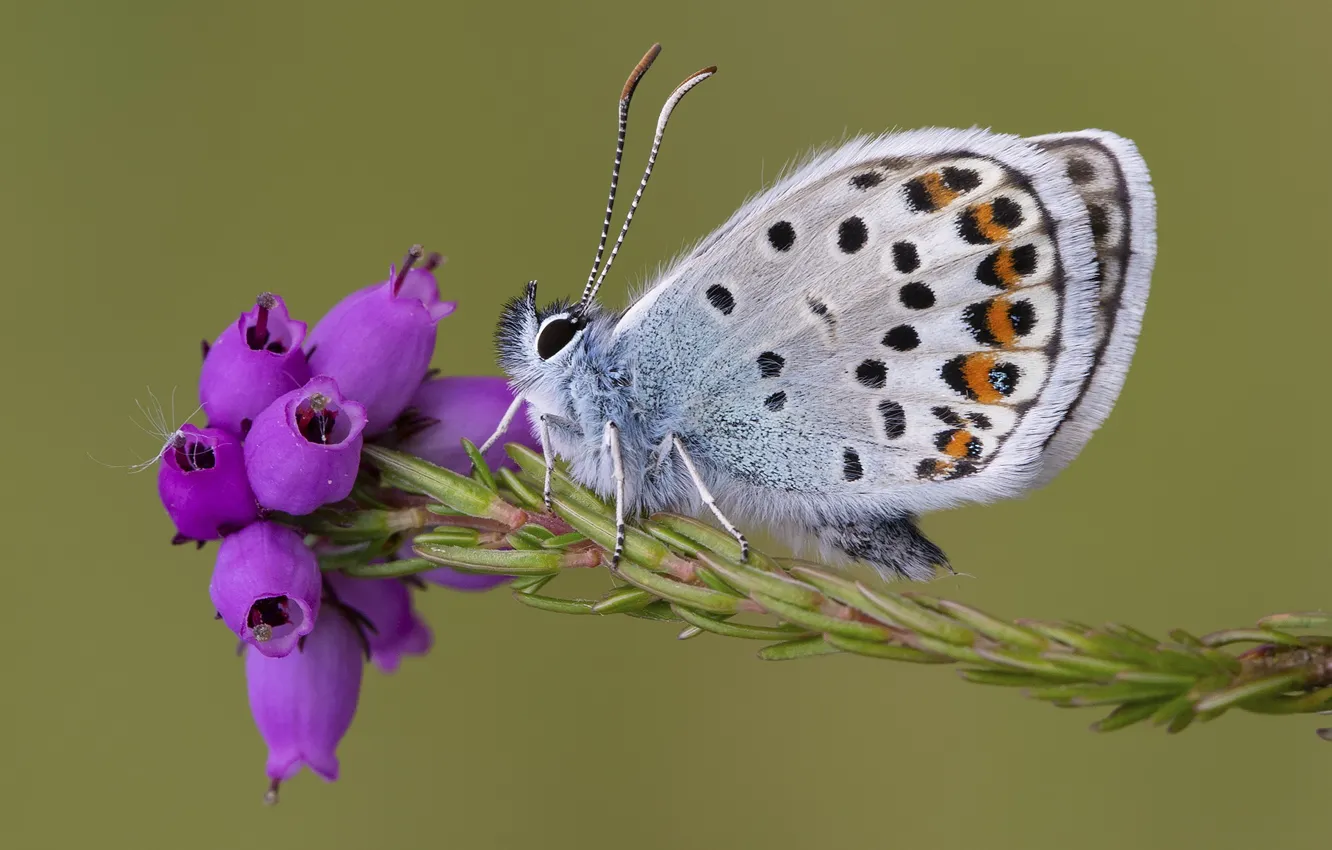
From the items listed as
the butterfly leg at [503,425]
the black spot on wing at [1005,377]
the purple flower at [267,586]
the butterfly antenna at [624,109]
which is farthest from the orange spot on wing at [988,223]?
the purple flower at [267,586]

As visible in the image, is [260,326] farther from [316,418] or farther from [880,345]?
[880,345]

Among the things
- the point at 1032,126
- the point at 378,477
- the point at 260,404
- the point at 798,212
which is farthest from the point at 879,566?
the point at 1032,126

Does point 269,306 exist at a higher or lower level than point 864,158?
lower

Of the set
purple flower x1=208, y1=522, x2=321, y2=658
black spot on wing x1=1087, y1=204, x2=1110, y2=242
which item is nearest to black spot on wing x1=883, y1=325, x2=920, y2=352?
black spot on wing x1=1087, y1=204, x2=1110, y2=242

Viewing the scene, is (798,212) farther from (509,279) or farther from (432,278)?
(509,279)

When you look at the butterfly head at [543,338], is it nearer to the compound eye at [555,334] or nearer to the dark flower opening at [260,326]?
the compound eye at [555,334]
